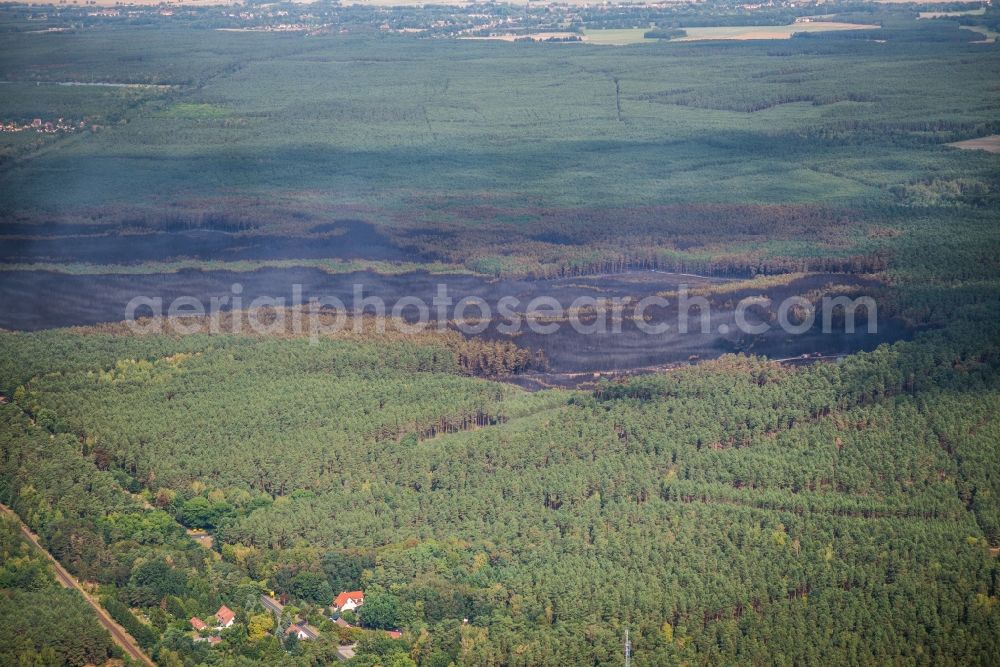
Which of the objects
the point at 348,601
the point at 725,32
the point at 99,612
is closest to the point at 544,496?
the point at 348,601

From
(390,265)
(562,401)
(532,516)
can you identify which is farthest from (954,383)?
(390,265)

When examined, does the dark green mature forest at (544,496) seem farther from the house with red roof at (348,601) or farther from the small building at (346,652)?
the small building at (346,652)

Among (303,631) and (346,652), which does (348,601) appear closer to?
(303,631)

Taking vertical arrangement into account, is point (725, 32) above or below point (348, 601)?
above

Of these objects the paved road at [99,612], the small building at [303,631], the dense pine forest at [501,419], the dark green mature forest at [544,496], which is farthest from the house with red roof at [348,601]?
the paved road at [99,612]

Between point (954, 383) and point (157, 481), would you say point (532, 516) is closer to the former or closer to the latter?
point (157, 481)

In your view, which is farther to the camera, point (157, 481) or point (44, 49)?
point (44, 49)

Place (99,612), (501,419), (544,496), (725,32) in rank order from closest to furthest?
(99,612) < (544,496) < (501,419) < (725,32)
